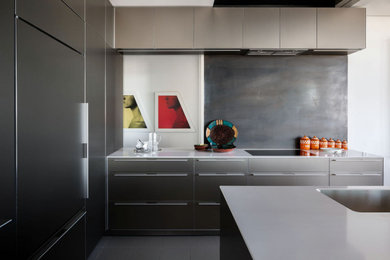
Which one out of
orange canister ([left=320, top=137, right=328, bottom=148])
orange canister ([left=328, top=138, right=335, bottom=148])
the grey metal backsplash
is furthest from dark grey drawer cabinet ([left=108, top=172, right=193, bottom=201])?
orange canister ([left=328, top=138, right=335, bottom=148])

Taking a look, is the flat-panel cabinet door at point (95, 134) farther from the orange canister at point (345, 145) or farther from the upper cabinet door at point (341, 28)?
the orange canister at point (345, 145)

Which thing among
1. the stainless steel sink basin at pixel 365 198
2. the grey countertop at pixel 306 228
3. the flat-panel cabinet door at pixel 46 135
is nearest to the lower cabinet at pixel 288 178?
the stainless steel sink basin at pixel 365 198

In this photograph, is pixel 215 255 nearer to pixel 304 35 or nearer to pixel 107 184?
pixel 107 184

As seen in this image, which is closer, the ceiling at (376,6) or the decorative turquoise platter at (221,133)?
the ceiling at (376,6)

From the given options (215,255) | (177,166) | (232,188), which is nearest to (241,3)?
(177,166)

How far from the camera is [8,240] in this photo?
1.38m

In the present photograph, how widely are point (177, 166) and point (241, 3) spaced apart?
2284 millimetres

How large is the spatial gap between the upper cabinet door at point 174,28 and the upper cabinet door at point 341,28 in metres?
1.61

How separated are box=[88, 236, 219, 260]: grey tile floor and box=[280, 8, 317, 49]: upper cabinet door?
99.3 inches

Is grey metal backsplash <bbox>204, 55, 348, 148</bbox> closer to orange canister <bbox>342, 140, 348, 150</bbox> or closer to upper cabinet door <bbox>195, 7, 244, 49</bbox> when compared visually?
orange canister <bbox>342, 140, 348, 150</bbox>

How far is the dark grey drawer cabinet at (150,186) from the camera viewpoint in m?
3.17

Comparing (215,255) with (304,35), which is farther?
(304,35)

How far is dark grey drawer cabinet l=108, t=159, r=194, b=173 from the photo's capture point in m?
3.16

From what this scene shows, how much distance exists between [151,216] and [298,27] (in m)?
2.88
